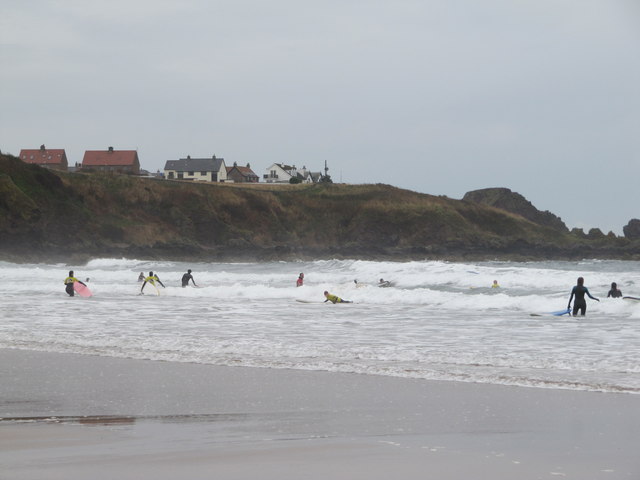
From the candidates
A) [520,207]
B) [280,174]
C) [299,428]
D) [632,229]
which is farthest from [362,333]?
[280,174]

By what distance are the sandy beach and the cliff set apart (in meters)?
63.0

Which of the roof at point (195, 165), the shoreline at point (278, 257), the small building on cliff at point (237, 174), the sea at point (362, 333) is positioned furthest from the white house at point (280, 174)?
the sea at point (362, 333)

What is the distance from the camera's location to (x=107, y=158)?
11888 cm

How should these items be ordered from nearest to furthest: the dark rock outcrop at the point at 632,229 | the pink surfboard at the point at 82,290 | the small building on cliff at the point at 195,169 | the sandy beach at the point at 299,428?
the sandy beach at the point at 299,428
the pink surfboard at the point at 82,290
the dark rock outcrop at the point at 632,229
the small building on cliff at the point at 195,169

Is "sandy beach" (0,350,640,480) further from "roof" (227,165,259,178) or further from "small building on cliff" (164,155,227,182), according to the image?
"roof" (227,165,259,178)

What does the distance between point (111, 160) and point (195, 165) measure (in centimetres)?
1334

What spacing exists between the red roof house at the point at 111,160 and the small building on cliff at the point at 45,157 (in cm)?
351

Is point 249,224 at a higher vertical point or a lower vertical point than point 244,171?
lower

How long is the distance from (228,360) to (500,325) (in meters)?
8.60

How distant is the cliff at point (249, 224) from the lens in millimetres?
75312

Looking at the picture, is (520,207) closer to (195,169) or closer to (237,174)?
(237,174)

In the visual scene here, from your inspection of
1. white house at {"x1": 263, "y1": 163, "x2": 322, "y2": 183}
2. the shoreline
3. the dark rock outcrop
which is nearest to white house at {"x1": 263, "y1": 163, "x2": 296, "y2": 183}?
white house at {"x1": 263, "y1": 163, "x2": 322, "y2": 183}

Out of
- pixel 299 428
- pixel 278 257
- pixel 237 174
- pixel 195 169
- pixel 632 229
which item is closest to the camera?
pixel 299 428

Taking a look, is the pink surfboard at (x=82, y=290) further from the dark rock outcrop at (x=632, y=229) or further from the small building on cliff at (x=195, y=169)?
the dark rock outcrop at (x=632, y=229)
